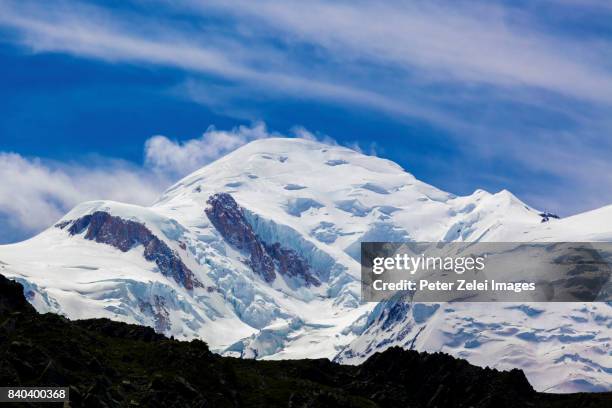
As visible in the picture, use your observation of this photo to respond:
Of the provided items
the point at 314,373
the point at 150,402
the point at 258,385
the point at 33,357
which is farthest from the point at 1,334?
the point at 314,373

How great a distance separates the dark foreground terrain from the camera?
145 metres

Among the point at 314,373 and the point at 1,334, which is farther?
the point at 314,373

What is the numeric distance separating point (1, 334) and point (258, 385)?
1502 inches

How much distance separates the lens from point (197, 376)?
164 metres

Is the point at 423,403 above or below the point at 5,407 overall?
above

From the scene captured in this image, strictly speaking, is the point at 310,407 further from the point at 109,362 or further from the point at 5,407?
the point at 5,407

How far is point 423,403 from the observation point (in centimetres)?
18825

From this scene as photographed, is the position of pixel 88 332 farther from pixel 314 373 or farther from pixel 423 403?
pixel 423 403

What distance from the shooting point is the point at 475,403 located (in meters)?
185

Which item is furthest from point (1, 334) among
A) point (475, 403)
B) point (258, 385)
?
point (475, 403)

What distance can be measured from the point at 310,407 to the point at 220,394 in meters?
11.9

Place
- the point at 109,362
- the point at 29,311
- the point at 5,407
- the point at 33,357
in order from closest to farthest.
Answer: the point at 5,407, the point at 33,357, the point at 109,362, the point at 29,311

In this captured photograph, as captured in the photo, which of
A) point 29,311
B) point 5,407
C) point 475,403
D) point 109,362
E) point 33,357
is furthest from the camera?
point 475,403

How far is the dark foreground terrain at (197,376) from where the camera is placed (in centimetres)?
14500
